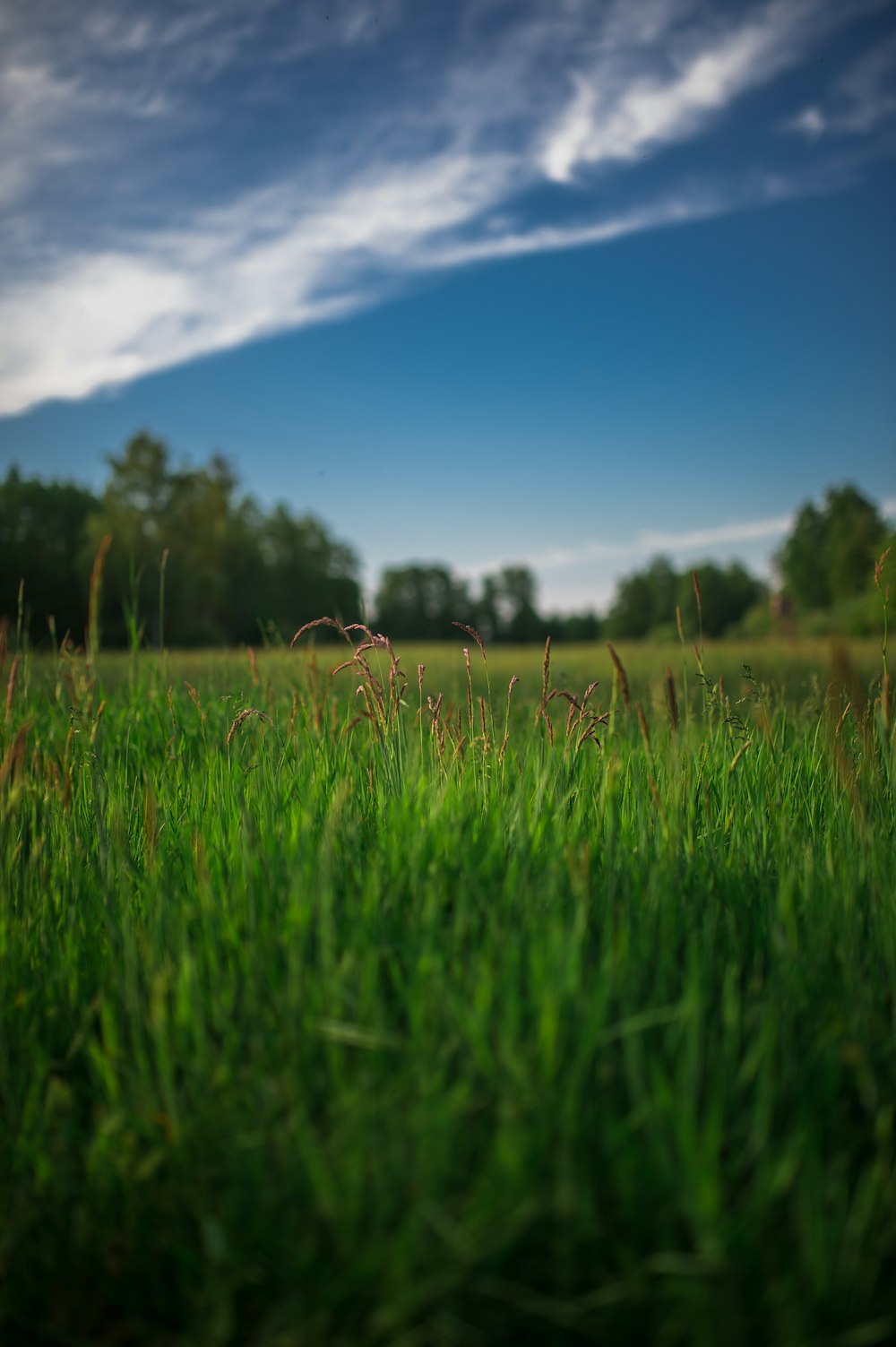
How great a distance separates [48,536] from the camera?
2658cm

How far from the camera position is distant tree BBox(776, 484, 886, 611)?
44906mm

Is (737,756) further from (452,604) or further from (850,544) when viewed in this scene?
(452,604)

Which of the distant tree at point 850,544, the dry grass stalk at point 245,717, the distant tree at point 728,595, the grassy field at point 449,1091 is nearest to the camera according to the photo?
the grassy field at point 449,1091

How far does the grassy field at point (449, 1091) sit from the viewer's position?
121 centimetres

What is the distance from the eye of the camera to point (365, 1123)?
52.6 inches

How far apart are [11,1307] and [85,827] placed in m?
1.53

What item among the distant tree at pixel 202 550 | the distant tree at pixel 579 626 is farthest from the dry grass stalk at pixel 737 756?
the distant tree at pixel 579 626

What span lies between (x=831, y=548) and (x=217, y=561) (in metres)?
36.6

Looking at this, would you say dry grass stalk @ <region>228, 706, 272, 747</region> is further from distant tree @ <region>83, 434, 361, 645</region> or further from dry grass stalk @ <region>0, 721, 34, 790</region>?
distant tree @ <region>83, 434, 361, 645</region>

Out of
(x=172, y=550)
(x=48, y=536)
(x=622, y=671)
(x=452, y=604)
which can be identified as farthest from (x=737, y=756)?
(x=452, y=604)

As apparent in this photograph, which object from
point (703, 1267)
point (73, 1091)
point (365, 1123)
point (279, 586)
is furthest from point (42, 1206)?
point (279, 586)

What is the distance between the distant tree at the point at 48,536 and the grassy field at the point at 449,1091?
1718 centimetres

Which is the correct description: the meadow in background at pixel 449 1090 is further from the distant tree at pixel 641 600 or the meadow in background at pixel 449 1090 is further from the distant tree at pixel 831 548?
the distant tree at pixel 641 600

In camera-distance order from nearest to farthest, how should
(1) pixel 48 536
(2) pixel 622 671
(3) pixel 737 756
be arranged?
(2) pixel 622 671, (3) pixel 737 756, (1) pixel 48 536
